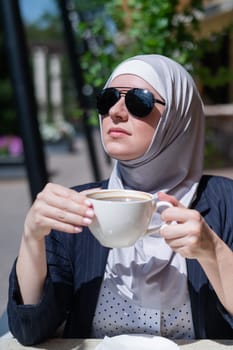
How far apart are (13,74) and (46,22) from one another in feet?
127

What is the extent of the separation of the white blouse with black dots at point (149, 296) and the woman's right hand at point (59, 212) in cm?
29

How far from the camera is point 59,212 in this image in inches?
47.8

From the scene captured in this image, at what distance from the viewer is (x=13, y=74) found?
3896mm

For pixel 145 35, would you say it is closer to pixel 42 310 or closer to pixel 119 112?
pixel 119 112

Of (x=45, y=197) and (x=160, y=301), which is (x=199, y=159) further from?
(x=45, y=197)

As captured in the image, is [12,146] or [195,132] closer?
[195,132]

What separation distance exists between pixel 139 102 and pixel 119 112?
57 millimetres

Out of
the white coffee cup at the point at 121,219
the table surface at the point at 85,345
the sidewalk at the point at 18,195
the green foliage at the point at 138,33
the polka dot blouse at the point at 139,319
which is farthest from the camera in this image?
the sidewalk at the point at 18,195

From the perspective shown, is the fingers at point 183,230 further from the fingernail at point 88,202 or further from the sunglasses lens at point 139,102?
the sunglasses lens at point 139,102

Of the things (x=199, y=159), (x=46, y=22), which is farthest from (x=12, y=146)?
(x=46, y=22)

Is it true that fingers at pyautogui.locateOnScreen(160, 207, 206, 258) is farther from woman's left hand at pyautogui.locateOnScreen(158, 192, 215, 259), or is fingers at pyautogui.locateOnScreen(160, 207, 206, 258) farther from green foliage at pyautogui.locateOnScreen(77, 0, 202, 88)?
green foliage at pyautogui.locateOnScreen(77, 0, 202, 88)

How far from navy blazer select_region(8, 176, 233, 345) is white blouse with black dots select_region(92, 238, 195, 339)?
1.3 inches

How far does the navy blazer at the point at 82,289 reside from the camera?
1.41m

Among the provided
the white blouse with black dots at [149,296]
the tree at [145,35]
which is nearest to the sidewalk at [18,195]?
the white blouse with black dots at [149,296]
